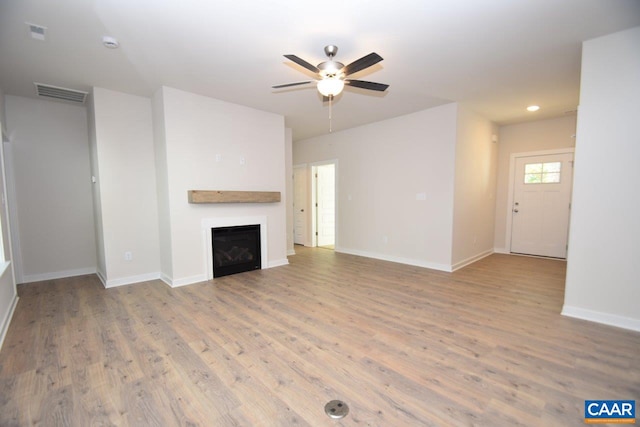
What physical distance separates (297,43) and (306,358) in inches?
108

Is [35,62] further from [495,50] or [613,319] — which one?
[613,319]

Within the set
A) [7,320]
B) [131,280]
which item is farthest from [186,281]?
[7,320]

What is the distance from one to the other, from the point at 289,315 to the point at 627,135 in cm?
356

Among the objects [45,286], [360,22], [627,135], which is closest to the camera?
[360,22]

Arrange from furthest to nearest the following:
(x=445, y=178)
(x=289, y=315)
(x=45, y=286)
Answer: (x=445, y=178) → (x=45, y=286) → (x=289, y=315)

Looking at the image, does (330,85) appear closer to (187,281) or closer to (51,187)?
(187,281)

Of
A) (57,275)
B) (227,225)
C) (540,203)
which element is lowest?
(57,275)

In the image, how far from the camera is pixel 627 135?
252cm

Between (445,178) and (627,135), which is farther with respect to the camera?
(445,178)

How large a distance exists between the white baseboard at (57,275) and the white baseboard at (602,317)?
6451mm

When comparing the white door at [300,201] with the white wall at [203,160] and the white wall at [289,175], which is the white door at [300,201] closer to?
the white wall at [289,175]

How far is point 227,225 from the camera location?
4352 mm

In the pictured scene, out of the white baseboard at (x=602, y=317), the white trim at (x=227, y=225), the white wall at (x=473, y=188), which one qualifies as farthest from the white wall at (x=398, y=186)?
the white trim at (x=227, y=225)

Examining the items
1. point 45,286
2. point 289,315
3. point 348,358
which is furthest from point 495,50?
point 45,286
